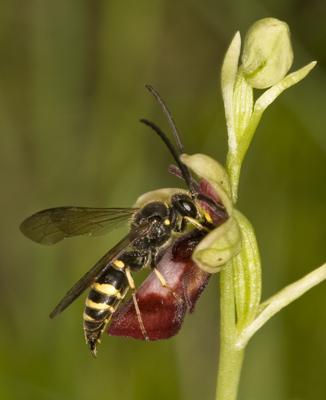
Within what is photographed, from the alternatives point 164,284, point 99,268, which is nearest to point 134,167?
point 164,284

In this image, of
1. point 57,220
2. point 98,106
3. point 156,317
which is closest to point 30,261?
point 98,106

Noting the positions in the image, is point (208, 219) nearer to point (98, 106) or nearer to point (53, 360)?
point (53, 360)

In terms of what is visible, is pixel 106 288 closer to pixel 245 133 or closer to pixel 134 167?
pixel 245 133

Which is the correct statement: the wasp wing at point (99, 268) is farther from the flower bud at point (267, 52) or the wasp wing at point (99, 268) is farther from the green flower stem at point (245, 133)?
the flower bud at point (267, 52)

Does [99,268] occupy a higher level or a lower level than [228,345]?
higher

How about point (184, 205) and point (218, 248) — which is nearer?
point (218, 248)

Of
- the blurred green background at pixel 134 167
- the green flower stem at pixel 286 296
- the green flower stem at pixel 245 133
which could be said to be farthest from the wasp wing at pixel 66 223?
the blurred green background at pixel 134 167

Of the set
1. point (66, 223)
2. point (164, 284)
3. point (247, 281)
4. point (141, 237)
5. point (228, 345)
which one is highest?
point (66, 223)
